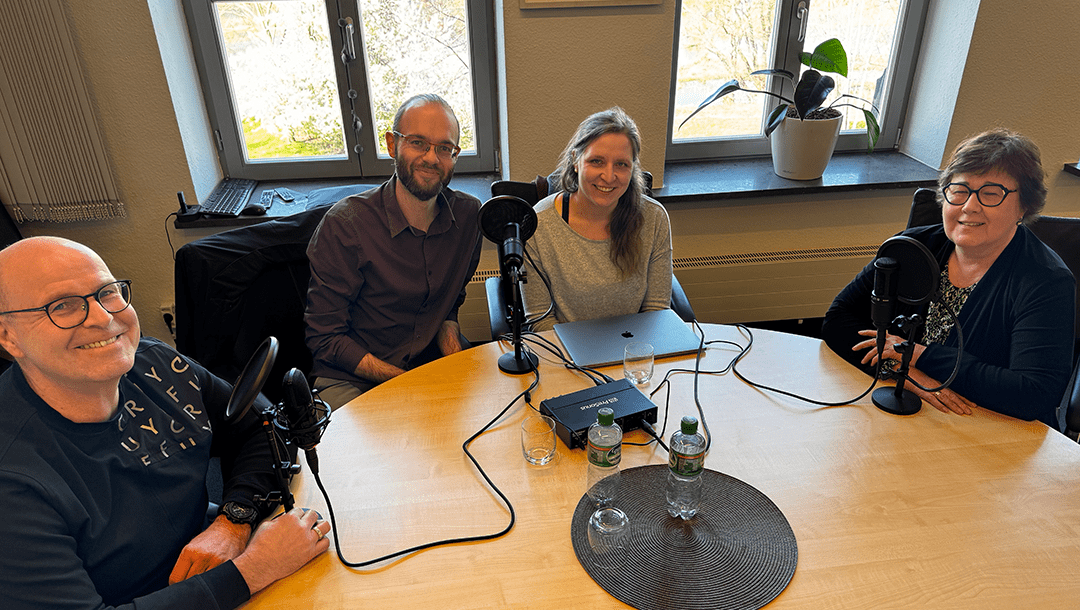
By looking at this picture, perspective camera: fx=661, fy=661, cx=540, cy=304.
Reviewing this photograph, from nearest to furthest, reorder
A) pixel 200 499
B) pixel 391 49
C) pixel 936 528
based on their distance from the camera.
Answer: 1. pixel 936 528
2. pixel 200 499
3. pixel 391 49

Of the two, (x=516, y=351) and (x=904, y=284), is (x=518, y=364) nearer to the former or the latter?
(x=516, y=351)

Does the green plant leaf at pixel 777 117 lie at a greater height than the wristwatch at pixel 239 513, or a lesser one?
greater

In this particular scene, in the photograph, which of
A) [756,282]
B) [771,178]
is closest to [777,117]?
[771,178]

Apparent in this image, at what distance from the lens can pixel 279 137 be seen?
285cm

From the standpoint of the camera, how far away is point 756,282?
2.92 meters

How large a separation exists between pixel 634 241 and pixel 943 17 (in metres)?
1.92

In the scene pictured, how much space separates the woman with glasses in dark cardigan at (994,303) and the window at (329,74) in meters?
1.86

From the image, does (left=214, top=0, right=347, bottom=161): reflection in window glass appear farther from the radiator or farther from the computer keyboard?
the radiator

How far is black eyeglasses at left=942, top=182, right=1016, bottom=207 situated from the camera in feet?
4.86

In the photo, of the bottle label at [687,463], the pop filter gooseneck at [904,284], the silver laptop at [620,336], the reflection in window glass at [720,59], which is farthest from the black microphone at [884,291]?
the reflection in window glass at [720,59]

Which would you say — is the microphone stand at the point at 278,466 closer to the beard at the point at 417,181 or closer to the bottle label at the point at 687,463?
the bottle label at the point at 687,463

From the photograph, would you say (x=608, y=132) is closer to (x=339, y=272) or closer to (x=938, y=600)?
(x=339, y=272)

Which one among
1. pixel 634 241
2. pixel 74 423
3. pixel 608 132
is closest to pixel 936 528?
pixel 634 241

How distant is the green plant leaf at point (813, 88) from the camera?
8.60 ft
